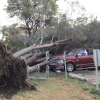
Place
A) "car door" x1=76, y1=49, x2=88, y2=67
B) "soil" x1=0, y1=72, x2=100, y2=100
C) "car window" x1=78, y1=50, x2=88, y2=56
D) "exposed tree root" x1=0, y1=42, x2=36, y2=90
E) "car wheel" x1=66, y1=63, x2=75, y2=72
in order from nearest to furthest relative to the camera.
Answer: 1. "soil" x1=0, y1=72, x2=100, y2=100
2. "exposed tree root" x1=0, y1=42, x2=36, y2=90
3. "car wheel" x1=66, y1=63, x2=75, y2=72
4. "car door" x1=76, y1=49, x2=88, y2=67
5. "car window" x1=78, y1=50, x2=88, y2=56

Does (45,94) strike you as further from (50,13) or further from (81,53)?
(50,13)

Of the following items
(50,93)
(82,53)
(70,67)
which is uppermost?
(82,53)

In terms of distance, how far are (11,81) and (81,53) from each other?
8.40 m

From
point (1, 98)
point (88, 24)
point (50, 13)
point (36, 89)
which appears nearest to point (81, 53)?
point (88, 24)

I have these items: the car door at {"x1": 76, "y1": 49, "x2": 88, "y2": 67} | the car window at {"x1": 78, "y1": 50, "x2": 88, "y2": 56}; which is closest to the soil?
the car door at {"x1": 76, "y1": 49, "x2": 88, "y2": 67}

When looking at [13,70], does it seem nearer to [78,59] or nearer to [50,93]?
[50,93]

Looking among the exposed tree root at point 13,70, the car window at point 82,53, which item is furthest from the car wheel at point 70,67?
the exposed tree root at point 13,70

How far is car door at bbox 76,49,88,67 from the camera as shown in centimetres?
1612

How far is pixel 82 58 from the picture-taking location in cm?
1628

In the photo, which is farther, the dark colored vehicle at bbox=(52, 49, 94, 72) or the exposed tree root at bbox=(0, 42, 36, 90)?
the dark colored vehicle at bbox=(52, 49, 94, 72)

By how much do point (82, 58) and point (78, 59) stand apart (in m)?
0.38

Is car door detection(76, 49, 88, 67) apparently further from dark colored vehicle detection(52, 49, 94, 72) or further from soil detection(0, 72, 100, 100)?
soil detection(0, 72, 100, 100)

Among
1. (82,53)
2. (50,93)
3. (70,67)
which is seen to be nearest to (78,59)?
(82,53)

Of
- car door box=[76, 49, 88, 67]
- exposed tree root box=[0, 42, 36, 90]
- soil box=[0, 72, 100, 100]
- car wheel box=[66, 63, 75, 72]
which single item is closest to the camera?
soil box=[0, 72, 100, 100]
